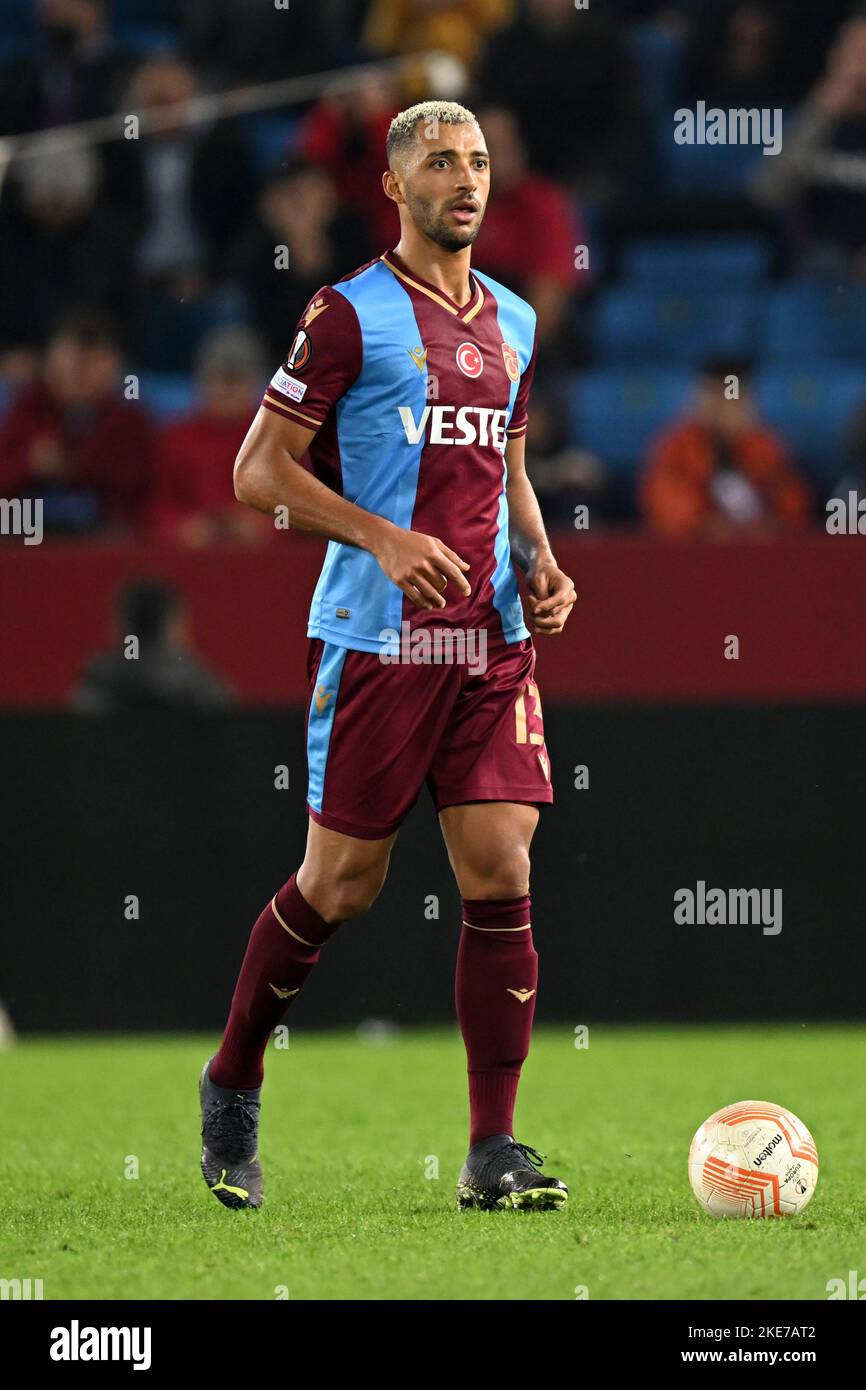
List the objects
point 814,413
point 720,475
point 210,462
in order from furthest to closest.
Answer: point 814,413 < point 210,462 < point 720,475

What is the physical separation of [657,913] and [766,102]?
5859 millimetres

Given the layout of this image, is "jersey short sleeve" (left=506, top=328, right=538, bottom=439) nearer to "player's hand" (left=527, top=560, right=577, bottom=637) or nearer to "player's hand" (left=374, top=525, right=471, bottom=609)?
"player's hand" (left=527, top=560, right=577, bottom=637)

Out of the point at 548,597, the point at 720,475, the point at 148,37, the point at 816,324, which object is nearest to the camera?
the point at 548,597

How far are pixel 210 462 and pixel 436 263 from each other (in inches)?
221

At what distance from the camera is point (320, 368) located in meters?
4.83

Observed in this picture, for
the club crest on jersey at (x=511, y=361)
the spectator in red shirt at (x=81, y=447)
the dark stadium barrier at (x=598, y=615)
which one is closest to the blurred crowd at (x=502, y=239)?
the spectator in red shirt at (x=81, y=447)

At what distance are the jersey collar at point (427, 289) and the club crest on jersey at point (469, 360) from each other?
0.08 m

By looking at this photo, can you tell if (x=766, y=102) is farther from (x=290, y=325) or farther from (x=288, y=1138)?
(x=288, y=1138)

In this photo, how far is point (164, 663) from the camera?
9.60 metres

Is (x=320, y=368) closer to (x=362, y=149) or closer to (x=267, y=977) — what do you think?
(x=267, y=977)

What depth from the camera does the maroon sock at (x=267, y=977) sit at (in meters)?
4.96

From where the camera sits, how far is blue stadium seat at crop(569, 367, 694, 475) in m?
11.1

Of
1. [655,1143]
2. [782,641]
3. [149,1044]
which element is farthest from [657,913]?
[655,1143]

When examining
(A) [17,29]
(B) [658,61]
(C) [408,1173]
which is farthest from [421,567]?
(A) [17,29]
